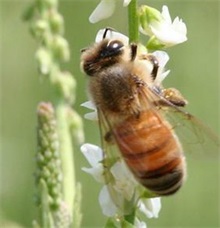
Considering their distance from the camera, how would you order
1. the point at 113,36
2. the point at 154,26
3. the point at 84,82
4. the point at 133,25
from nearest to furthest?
the point at 133,25
the point at 154,26
the point at 113,36
the point at 84,82

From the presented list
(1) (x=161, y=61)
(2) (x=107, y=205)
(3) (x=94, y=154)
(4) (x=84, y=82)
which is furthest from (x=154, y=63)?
(4) (x=84, y=82)

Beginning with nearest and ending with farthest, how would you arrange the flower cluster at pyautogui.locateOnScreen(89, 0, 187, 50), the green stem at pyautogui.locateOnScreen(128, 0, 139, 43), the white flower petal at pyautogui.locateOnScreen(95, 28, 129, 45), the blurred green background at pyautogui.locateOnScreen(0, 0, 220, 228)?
1. the green stem at pyautogui.locateOnScreen(128, 0, 139, 43)
2. the flower cluster at pyautogui.locateOnScreen(89, 0, 187, 50)
3. the white flower petal at pyautogui.locateOnScreen(95, 28, 129, 45)
4. the blurred green background at pyautogui.locateOnScreen(0, 0, 220, 228)

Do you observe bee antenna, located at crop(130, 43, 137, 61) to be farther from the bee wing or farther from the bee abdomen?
the bee abdomen

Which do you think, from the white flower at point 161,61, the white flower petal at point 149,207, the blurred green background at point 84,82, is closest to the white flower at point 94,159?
the white flower petal at point 149,207

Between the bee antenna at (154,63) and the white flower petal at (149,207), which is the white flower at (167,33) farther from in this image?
the white flower petal at (149,207)

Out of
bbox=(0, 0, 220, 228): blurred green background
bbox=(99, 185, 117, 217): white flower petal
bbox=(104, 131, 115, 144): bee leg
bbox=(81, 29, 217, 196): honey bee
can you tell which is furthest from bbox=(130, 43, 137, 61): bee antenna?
bbox=(0, 0, 220, 228): blurred green background

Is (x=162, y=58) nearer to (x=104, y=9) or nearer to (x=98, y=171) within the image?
(x=104, y=9)
